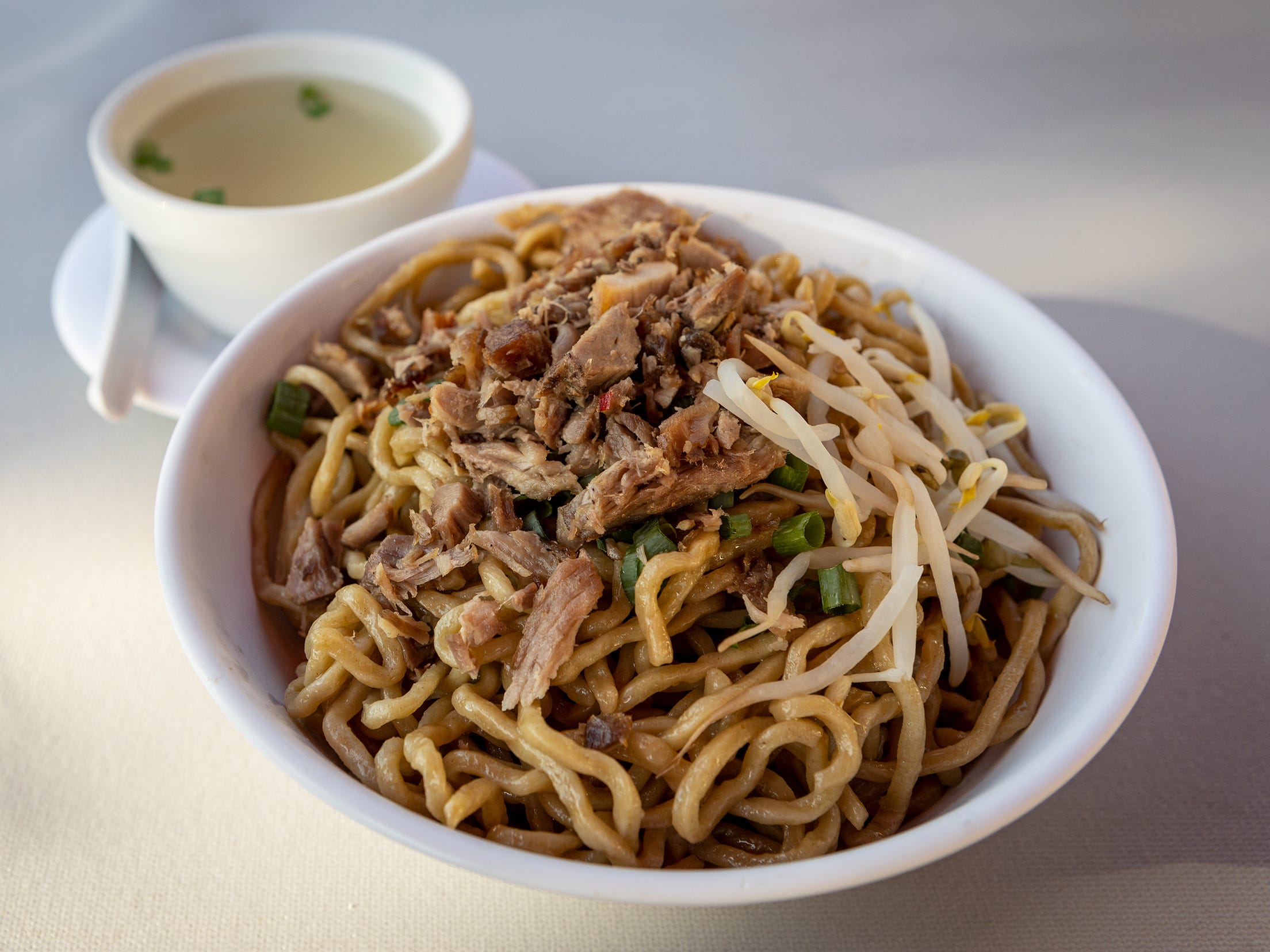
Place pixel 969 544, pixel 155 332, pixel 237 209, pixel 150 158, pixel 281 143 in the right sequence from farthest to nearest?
pixel 281 143, pixel 150 158, pixel 155 332, pixel 237 209, pixel 969 544

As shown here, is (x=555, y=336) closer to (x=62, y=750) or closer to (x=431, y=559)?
(x=431, y=559)

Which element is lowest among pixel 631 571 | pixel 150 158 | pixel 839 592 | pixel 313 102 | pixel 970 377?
pixel 150 158

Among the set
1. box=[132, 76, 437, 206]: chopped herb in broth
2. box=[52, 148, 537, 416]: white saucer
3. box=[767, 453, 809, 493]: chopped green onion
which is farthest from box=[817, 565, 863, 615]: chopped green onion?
box=[132, 76, 437, 206]: chopped herb in broth

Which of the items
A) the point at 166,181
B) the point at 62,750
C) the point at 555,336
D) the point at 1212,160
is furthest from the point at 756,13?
the point at 62,750

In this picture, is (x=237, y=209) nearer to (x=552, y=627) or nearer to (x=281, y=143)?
(x=281, y=143)

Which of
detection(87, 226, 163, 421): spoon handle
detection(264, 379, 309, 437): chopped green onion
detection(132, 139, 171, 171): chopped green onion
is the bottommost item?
detection(87, 226, 163, 421): spoon handle

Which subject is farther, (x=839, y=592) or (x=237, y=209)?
(x=237, y=209)

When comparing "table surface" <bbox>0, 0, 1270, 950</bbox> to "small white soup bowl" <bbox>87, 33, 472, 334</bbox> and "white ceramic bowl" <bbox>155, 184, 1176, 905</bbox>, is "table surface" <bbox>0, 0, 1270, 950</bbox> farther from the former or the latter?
"small white soup bowl" <bbox>87, 33, 472, 334</bbox>

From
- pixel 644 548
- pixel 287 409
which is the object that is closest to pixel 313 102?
pixel 287 409
